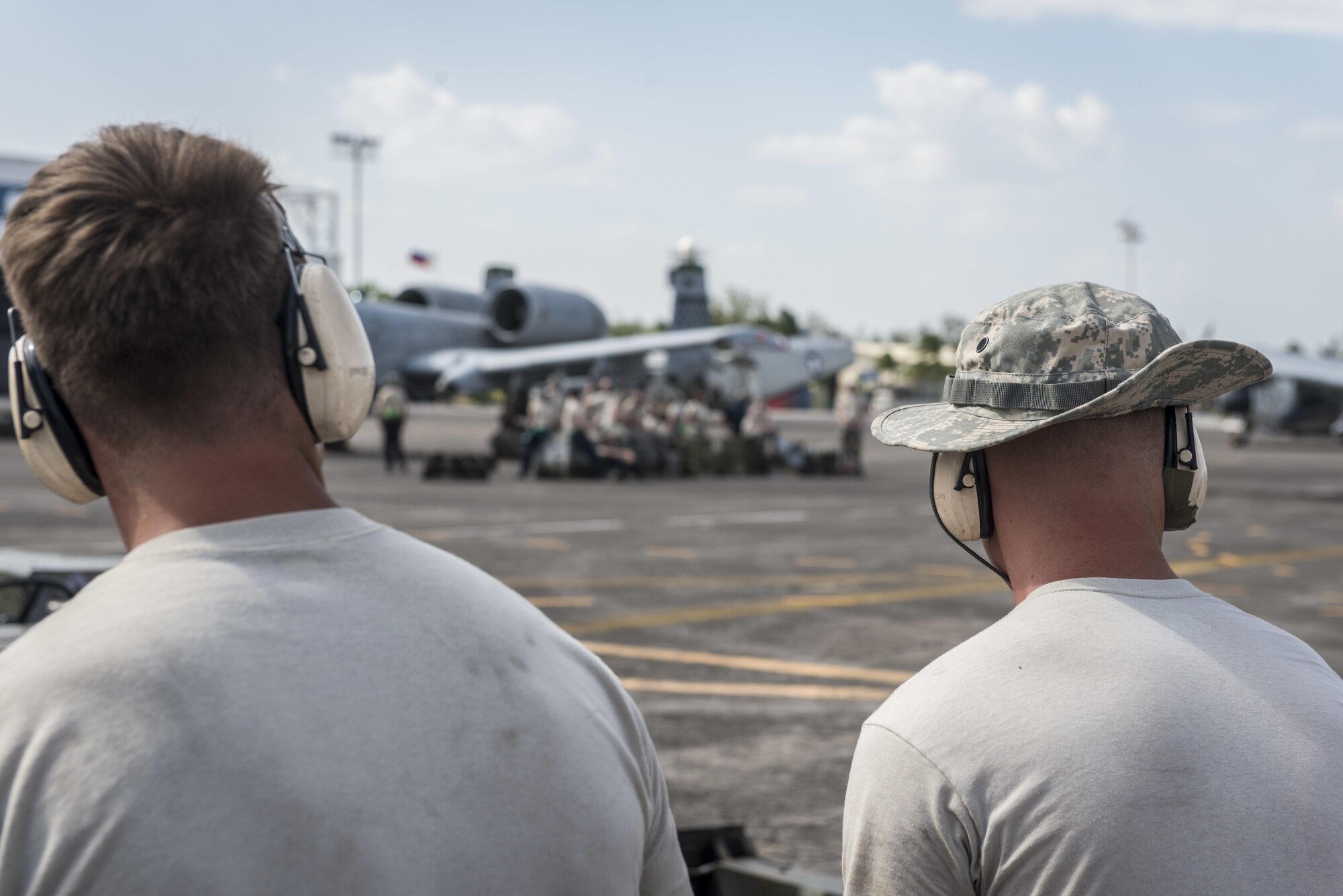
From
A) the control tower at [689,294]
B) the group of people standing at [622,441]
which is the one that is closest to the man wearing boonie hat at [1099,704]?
the group of people standing at [622,441]

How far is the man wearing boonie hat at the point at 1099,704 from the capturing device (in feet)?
5.37

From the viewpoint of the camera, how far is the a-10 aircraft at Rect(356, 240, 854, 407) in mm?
33594

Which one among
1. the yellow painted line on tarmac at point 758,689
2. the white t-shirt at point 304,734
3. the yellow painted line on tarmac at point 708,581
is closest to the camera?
the white t-shirt at point 304,734

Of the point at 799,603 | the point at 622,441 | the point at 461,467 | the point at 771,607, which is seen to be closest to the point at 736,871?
the point at 771,607

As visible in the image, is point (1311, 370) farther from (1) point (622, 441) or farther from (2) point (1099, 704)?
(2) point (1099, 704)

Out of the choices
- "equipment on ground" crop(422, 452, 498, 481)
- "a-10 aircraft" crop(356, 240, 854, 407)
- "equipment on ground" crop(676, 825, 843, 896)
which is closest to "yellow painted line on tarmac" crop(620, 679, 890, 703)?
"equipment on ground" crop(676, 825, 843, 896)

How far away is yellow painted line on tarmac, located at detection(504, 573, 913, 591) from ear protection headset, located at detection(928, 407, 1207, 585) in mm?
9375

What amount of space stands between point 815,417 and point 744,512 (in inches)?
2091

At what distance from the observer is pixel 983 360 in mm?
2094

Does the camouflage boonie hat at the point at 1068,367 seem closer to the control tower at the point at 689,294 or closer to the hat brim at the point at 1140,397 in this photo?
the hat brim at the point at 1140,397

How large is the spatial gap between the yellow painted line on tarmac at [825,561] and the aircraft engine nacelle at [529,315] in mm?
25014

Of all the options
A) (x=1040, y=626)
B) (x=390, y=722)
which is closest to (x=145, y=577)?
(x=390, y=722)

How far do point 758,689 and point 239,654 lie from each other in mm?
6644

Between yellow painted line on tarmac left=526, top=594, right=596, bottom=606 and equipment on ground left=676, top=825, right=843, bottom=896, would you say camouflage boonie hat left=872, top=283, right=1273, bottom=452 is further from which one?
yellow painted line on tarmac left=526, top=594, right=596, bottom=606
